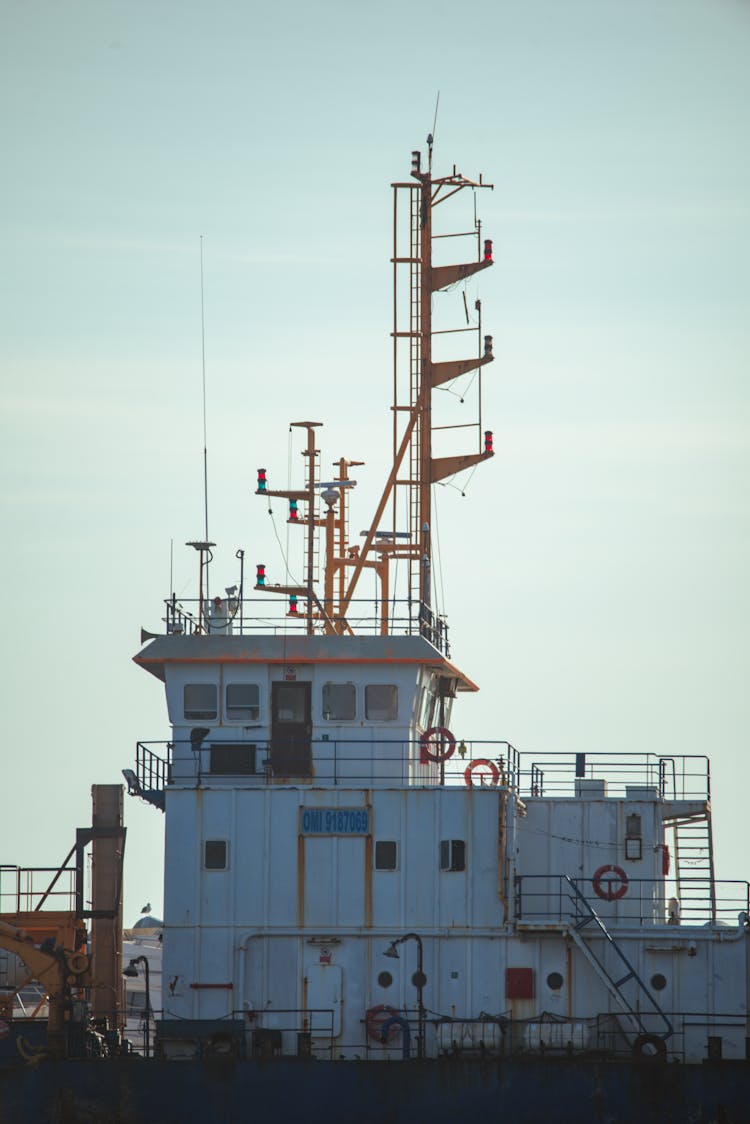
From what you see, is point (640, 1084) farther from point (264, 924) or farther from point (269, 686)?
point (269, 686)

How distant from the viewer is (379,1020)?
38.9 meters

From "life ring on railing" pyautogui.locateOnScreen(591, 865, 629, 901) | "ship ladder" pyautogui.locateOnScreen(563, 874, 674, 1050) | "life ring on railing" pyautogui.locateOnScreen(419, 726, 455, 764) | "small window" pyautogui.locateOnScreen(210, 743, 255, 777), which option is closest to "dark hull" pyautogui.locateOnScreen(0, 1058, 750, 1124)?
"ship ladder" pyautogui.locateOnScreen(563, 874, 674, 1050)

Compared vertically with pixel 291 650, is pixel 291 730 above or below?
below

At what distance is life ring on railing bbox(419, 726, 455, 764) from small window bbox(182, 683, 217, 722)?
14.1ft

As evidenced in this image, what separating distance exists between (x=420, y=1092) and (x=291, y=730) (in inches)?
306

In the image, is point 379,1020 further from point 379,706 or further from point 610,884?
point 379,706

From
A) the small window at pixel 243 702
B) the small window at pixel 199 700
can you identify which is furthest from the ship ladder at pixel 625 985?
the small window at pixel 199 700

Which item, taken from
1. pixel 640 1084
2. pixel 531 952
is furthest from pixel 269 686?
pixel 640 1084

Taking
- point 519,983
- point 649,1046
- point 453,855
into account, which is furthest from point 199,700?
point 649,1046

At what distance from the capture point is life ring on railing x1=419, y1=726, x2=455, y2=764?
4178 centimetres

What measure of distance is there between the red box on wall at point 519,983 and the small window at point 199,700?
7.77 meters

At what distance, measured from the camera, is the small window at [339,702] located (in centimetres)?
4134

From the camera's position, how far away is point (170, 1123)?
37.3 meters

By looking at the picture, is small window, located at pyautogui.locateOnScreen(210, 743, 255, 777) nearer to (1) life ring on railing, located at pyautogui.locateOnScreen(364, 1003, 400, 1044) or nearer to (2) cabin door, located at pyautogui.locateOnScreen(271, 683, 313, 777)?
(2) cabin door, located at pyautogui.locateOnScreen(271, 683, 313, 777)
